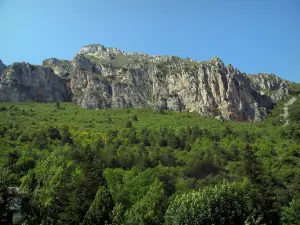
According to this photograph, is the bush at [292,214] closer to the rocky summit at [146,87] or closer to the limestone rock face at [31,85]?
the rocky summit at [146,87]

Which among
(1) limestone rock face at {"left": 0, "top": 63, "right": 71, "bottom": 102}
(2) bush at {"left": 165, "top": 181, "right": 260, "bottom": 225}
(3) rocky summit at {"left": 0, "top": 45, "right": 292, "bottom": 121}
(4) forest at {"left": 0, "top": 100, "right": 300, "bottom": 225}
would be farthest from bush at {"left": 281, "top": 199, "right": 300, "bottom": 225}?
(1) limestone rock face at {"left": 0, "top": 63, "right": 71, "bottom": 102}

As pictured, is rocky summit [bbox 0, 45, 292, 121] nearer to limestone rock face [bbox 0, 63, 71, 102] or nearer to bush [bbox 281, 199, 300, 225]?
limestone rock face [bbox 0, 63, 71, 102]

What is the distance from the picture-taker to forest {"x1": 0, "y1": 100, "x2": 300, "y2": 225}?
38812 millimetres

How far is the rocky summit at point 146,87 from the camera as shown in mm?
141125

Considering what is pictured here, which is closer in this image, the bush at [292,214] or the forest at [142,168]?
the forest at [142,168]

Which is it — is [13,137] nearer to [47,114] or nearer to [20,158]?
[20,158]

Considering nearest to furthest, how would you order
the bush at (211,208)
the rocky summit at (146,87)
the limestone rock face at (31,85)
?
the bush at (211,208) < the rocky summit at (146,87) < the limestone rock face at (31,85)

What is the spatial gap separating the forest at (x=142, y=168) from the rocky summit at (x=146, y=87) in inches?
383

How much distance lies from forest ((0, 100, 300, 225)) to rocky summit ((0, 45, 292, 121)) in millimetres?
9717

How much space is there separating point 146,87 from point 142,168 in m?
87.9

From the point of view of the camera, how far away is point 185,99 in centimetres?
14750

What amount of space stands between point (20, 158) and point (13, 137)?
22083 mm

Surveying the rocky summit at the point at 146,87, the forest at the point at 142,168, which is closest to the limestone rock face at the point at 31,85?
the rocky summit at the point at 146,87

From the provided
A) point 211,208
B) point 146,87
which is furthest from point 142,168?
point 146,87
